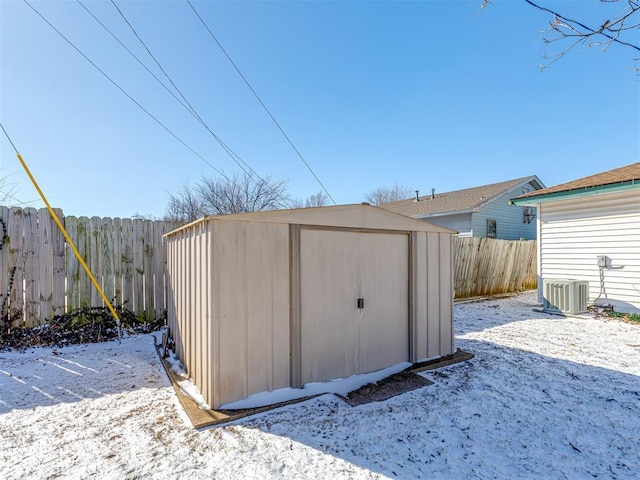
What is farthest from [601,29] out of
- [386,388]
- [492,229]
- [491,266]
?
[492,229]

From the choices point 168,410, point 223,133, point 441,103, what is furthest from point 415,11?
point 168,410

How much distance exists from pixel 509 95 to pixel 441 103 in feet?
5.93

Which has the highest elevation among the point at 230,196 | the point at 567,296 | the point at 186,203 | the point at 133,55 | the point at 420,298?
the point at 133,55

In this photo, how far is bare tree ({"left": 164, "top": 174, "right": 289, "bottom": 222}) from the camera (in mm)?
12962

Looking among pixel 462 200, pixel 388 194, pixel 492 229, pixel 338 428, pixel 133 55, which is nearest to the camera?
pixel 338 428

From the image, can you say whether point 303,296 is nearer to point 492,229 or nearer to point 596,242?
point 596,242

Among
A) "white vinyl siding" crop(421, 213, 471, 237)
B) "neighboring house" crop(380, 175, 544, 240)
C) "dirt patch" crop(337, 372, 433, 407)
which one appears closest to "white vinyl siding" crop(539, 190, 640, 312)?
"neighboring house" crop(380, 175, 544, 240)

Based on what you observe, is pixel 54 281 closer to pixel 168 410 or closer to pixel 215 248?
pixel 168 410

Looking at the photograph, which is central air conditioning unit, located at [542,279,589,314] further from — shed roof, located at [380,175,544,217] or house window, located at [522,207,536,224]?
house window, located at [522,207,536,224]

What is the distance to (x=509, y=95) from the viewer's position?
8.16 meters

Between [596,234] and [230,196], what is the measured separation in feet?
39.4

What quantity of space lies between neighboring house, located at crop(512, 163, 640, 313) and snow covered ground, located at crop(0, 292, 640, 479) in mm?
4062

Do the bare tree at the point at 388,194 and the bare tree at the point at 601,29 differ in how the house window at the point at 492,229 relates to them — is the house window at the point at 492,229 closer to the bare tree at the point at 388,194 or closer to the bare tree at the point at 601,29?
the bare tree at the point at 601,29

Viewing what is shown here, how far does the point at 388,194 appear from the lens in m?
32.6
